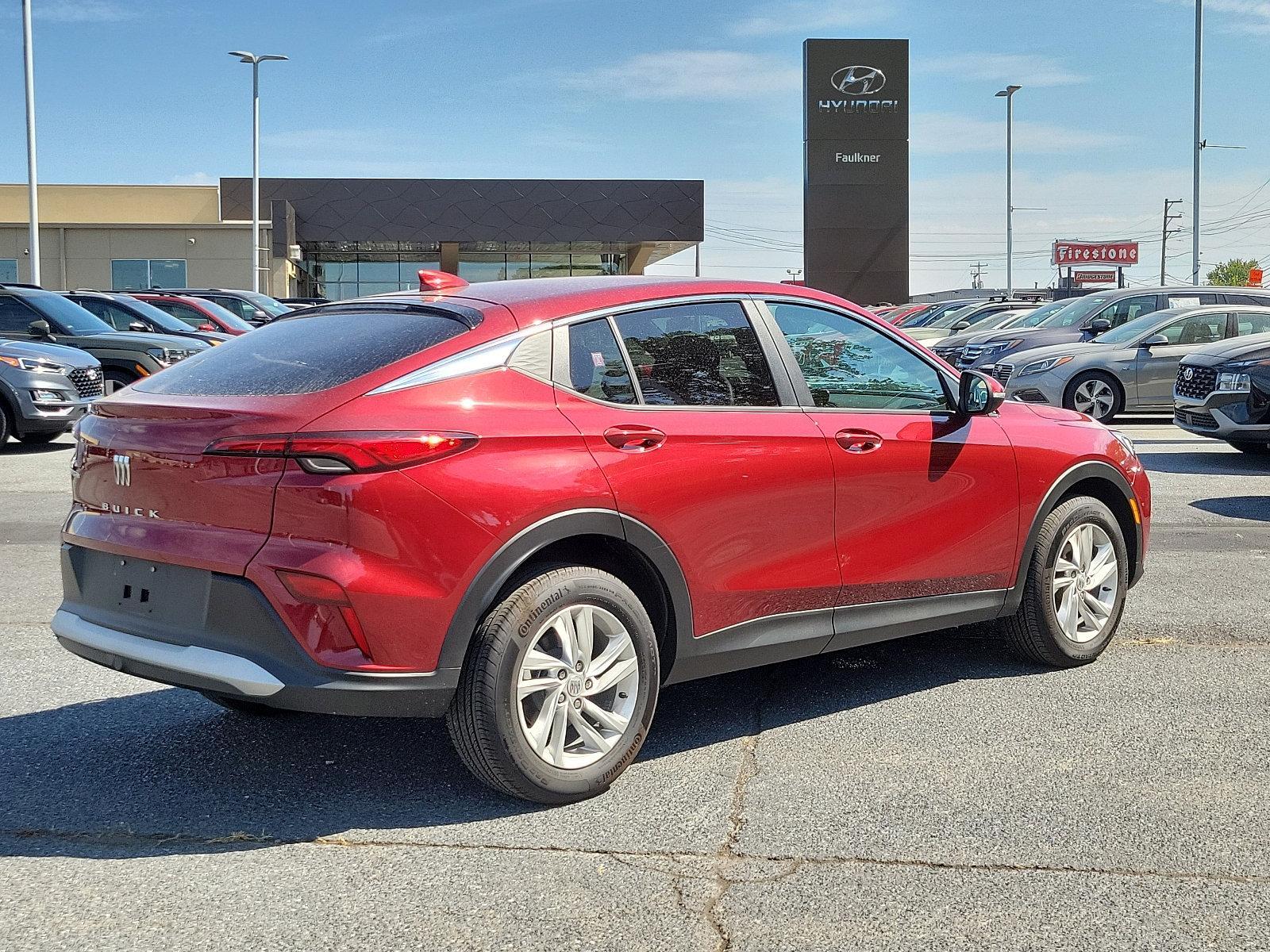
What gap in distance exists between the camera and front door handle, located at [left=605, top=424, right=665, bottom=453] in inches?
166

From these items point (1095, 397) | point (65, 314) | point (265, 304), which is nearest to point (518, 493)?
point (65, 314)

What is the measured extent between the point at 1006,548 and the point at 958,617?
1.13ft

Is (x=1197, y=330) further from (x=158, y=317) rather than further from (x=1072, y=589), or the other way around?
(x=158, y=317)

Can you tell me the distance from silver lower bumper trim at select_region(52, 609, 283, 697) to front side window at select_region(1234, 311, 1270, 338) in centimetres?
1655

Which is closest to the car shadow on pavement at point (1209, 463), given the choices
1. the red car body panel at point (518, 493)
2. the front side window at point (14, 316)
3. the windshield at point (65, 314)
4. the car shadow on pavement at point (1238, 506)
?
the car shadow on pavement at point (1238, 506)

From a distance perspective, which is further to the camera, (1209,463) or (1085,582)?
(1209,463)

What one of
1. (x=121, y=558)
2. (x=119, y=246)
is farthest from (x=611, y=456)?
(x=119, y=246)

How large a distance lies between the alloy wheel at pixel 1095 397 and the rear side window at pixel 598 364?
45.7 ft

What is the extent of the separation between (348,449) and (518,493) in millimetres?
491

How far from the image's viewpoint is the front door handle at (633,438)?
4.21 meters

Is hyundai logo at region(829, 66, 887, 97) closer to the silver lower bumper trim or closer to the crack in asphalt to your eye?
the silver lower bumper trim

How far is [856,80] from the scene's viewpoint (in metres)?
55.8

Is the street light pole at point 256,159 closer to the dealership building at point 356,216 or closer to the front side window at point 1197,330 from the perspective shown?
the dealership building at point 356,216

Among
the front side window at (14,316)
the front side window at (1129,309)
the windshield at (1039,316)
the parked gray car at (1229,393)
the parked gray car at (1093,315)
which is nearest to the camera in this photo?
the parked gray car at (1229,393)
